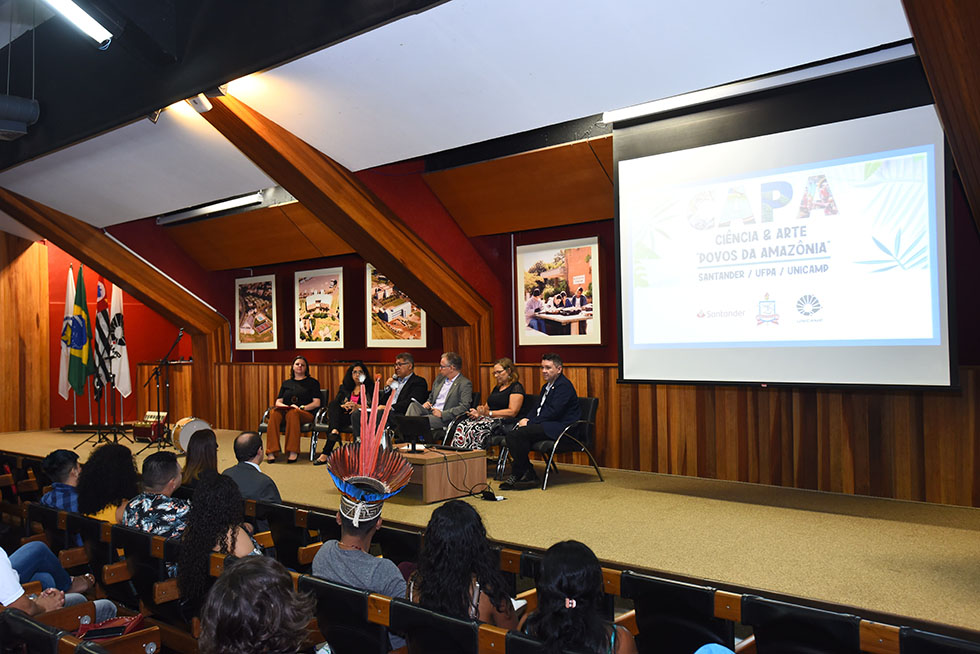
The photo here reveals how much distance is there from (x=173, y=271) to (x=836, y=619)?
33.0 feet

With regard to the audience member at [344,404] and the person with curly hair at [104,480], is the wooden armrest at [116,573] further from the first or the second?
the audience member at [344,404]

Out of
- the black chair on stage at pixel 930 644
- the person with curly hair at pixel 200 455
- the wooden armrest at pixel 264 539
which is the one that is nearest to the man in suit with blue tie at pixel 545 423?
the person with curly hair at pixel 200 455

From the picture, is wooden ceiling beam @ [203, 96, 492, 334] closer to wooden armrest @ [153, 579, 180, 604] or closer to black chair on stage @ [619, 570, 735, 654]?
wooden armrest @ [153, 579, 180, 604]

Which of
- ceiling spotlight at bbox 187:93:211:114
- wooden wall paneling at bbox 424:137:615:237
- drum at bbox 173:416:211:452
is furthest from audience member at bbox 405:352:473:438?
ceiling spotlight at bbox 187:93:211:114

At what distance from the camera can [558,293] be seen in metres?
7.31

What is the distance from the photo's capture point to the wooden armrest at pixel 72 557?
131 inches

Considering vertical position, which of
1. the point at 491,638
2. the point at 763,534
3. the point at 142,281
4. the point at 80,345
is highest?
the point at 142,281

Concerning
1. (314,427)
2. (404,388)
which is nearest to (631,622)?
(404,388)

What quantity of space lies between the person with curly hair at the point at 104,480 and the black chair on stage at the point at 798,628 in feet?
10.1

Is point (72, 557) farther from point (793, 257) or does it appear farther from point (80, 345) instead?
point (80, 345)

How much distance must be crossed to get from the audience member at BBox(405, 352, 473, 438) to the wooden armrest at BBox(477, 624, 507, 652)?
461 centimetres

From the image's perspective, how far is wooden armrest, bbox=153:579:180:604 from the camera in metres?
2.73

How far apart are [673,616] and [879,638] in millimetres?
597

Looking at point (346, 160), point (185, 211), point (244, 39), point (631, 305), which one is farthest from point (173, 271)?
point (631, 305)
